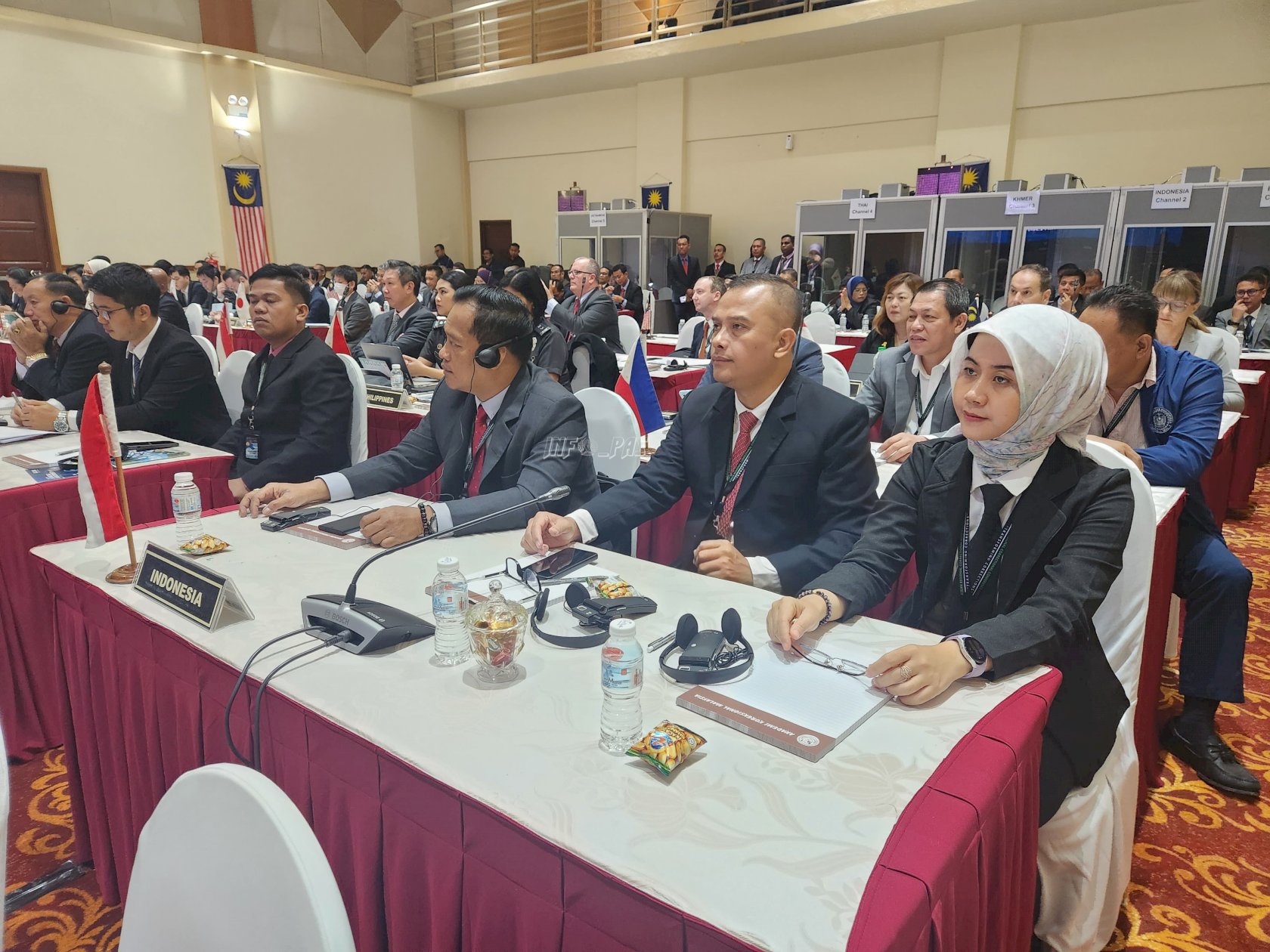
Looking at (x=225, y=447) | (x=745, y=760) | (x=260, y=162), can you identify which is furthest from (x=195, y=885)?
(x=260, y=162)

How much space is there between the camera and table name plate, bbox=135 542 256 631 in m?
1.42

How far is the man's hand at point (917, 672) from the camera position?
116 centimetres

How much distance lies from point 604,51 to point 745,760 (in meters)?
12.0

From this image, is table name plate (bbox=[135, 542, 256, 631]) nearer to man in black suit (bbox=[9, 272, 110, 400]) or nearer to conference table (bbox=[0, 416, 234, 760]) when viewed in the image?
conference table (bbox=[0, 416, 234, 760])

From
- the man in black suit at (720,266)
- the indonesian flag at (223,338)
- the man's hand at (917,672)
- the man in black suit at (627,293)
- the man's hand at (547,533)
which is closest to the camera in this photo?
the man's hand at (917,672)

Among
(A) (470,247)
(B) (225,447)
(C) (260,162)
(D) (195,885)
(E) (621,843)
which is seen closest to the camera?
(D) (195,885)

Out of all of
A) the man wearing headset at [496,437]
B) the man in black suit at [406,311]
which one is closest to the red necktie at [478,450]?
the man wearing headset at [496,437]

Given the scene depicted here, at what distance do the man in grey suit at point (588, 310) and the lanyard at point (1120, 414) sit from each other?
310 cm

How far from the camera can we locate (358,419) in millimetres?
2971

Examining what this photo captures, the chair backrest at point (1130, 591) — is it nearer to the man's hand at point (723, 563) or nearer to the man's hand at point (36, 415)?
the man's hand at point (723, 563)

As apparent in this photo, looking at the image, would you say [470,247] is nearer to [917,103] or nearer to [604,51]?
[604,51]

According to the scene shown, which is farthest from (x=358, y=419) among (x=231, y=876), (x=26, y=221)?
(x=26, y=221)

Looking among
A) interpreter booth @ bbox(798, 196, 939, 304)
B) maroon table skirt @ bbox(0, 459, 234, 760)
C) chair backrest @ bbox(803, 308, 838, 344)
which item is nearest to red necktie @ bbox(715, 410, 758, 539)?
maroon table skirt @ bbox(0, 459, 234, 760)

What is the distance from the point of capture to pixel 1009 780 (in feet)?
3.40
